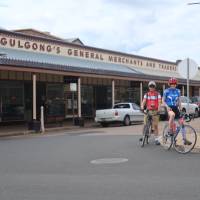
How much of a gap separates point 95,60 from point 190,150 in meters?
24.3

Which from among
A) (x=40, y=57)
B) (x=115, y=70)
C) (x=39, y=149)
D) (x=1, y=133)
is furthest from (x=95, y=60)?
(x=39, y=149)

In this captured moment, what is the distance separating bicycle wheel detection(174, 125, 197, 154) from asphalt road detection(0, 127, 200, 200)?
250 mm

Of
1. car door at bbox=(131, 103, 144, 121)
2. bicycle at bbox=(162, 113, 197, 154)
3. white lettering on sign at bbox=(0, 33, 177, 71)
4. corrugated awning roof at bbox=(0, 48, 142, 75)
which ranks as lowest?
bicycle at bbox=(162, 113, 197, 154)

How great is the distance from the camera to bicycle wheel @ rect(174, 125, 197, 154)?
500 inches

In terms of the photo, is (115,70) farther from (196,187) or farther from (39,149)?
(196,187)

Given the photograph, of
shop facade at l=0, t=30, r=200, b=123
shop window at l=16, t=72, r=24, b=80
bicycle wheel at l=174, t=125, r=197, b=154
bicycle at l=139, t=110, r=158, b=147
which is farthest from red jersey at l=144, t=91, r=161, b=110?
shop window at l=16, t=72, r=24, b=80

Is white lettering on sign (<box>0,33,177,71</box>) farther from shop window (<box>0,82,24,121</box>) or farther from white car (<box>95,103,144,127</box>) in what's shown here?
white car (<box>95,103,144,127</box>)

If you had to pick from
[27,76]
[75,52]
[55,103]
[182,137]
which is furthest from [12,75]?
[182,137]

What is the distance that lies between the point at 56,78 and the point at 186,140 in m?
20.2

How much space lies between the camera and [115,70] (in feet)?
113

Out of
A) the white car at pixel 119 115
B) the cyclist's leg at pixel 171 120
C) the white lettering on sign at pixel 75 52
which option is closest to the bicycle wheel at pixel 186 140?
the cyclist's leg at pixel 171 120

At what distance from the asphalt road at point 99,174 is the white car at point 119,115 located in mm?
14252

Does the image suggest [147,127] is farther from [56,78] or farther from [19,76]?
[56,78]

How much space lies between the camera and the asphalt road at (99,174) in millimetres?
8148
